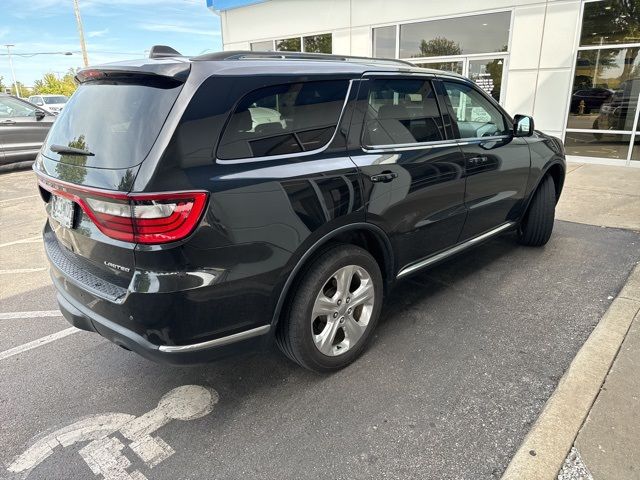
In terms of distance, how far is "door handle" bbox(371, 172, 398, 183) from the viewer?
2699 millimetres

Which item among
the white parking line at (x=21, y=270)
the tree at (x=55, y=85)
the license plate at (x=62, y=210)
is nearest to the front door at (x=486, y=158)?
the license plate at (x=62, y=210)

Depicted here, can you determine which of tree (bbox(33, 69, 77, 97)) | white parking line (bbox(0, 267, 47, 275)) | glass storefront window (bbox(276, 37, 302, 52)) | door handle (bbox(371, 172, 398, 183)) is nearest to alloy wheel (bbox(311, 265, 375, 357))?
door handle (bbox(371, 172, 398, 183))

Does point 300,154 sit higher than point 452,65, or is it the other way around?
point 452,65

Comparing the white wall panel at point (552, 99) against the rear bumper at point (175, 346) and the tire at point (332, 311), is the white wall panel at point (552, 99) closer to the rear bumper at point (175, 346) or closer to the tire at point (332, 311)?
the tire at point (332, 311)

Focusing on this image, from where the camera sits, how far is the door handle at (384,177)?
270 cm

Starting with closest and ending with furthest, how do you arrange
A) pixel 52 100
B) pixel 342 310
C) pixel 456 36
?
pixel 342 310 → pixel 456 36 → pixel 52 100

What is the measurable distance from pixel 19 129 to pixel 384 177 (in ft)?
33.9

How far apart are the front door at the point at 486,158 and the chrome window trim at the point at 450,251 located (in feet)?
0.16

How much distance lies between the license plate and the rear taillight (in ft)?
1.32

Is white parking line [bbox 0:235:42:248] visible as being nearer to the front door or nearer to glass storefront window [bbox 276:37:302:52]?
the front door

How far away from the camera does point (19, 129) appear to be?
33.1 feet

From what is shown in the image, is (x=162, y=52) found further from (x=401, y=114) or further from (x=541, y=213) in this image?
(x=541, y=213)

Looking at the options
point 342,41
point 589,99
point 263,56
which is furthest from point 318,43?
point 263,56

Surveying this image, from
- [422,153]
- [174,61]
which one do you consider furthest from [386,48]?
[174,61]
